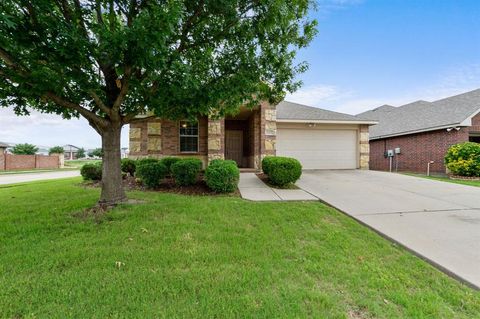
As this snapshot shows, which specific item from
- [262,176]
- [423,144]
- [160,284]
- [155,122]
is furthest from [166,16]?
[423,144]

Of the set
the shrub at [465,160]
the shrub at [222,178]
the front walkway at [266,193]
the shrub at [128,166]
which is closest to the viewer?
the front walkway at [266,193]

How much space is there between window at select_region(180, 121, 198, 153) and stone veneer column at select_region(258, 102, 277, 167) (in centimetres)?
331

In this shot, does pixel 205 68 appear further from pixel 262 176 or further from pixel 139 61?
pixel 262 176

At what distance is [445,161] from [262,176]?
33.6 feet

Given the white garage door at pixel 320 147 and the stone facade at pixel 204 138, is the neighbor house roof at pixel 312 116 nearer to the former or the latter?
the white garage door at pixel 320 147

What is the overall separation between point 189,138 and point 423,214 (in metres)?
9.50

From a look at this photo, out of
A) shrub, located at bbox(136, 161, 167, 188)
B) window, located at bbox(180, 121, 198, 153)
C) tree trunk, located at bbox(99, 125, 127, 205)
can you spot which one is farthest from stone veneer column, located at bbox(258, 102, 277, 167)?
tree trunk, located at bbox(99, 125, 127, 205)

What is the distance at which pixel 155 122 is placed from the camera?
11047 mm

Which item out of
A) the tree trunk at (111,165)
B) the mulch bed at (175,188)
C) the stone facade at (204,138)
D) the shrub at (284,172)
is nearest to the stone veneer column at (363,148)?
the stone facade at (204,138)

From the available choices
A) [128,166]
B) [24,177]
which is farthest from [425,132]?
[24,177]

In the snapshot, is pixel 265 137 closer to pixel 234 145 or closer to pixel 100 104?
pixel 234 145

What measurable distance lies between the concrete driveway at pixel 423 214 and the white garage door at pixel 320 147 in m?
3.71

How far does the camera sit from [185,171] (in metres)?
7.84

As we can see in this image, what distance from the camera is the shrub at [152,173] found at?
796 centimetres
